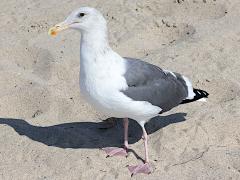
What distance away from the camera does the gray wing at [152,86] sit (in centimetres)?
471

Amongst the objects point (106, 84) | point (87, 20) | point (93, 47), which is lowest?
point (106, 84)

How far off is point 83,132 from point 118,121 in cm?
46

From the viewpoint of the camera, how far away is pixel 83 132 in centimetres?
542

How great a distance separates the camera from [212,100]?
591cm

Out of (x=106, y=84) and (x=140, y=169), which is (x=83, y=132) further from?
(x=106, y=84)

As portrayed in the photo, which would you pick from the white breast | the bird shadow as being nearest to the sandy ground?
the bird shadow

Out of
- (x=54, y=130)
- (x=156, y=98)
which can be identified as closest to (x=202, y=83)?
(x=156, y=98)

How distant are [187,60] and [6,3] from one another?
3.30 metres

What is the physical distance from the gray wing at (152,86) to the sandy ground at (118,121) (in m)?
0.37

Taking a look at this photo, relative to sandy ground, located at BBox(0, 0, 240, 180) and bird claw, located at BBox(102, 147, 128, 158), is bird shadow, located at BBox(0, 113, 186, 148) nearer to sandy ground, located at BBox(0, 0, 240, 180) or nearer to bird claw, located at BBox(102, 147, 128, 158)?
sandy ground, located at BBox(0, 0, 240, 180)

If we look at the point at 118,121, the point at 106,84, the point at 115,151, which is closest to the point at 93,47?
the point at 106,84

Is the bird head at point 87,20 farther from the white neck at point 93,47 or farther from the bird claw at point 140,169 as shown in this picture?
the bird claw at point 140,169

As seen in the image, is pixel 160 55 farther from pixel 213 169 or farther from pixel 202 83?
pixel 213 169

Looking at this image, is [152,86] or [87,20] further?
[152,86]
